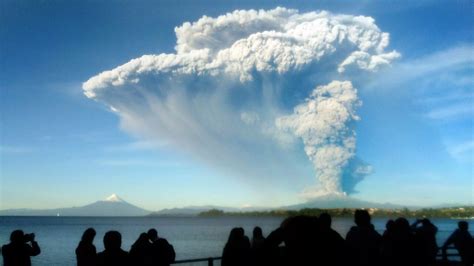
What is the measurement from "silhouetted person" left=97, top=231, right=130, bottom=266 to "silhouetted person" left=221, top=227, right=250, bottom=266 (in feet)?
5.02

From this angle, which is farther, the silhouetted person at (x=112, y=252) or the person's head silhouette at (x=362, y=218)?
the person's head silhouette at (x=362, y=218)

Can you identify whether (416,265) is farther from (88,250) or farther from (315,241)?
(88,250)

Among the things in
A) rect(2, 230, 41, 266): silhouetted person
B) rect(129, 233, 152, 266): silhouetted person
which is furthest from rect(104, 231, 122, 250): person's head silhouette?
rect(2, 230, 41, 266): silhouetted person

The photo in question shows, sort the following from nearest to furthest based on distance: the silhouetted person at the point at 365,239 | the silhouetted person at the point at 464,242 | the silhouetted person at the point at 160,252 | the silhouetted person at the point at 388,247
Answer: the silhouetted person at the point at 388,247 < the silhouetted person at the point at 365,239 < the silhouetted person at the point at 160,252 < the silhouetted person at the point at 464,242

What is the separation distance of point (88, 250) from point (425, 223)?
237 inches

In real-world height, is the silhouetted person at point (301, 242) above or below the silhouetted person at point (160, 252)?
above

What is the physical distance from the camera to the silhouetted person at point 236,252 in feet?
19.9

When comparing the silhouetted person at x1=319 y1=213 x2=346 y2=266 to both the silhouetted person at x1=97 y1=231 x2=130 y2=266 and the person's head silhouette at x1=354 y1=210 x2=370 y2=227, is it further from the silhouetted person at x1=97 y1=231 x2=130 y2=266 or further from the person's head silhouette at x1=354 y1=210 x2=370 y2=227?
→ the person's head silhouette at x1=354 y1=210 x2=370 y2=227

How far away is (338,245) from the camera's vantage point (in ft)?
10.4

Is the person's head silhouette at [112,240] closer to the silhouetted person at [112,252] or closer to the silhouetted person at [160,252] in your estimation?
the silhouetted person at [112,252]

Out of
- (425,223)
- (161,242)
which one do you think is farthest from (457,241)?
(161,242)

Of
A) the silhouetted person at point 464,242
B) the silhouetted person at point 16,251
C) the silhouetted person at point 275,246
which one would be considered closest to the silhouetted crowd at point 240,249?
the silhouetted person at point 16,251

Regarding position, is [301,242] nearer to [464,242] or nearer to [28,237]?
Answer: [28,237]

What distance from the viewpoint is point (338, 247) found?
3168mm
